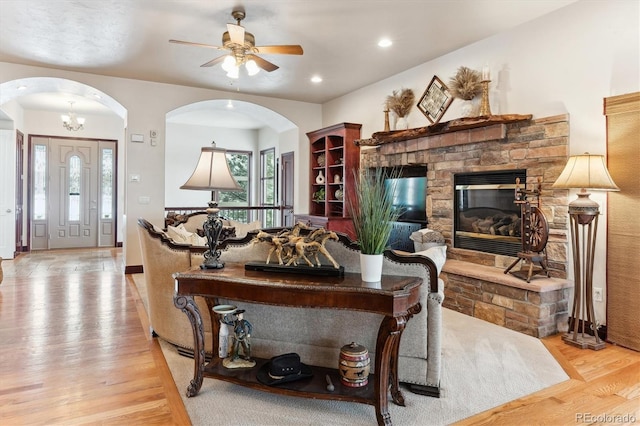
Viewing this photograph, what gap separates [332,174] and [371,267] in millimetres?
5045

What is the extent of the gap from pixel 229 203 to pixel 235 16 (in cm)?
714

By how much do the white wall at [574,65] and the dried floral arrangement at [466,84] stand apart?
0.51 feet

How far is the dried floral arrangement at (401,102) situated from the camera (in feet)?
17.9

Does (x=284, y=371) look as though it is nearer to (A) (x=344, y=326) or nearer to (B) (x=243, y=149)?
(A) (x=344, y=326)

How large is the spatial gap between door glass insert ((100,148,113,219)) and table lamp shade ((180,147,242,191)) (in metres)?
7.50

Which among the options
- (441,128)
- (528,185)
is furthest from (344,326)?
(441,128)

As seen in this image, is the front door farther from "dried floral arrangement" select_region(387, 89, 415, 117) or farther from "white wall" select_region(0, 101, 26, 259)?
"dried floral arrangement" select_region(387, 89, 415, 117)

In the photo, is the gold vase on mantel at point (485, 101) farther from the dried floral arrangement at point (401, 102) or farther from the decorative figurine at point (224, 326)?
the decorative figurine at point (224, 326)

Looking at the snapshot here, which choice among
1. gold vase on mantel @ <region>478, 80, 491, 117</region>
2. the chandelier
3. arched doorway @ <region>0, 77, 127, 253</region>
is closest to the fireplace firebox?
gold vase on mantel @ <region>478, 80, 491, 117</region>

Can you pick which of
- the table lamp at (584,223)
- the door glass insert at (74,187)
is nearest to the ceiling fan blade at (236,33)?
the table lamp at (584,223)

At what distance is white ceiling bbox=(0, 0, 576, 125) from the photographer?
3.70 metres

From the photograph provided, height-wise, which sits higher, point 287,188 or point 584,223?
point 287,188

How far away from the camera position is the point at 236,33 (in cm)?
350

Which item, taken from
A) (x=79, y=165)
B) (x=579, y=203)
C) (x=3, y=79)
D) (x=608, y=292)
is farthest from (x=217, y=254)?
(x=79, y=165)
